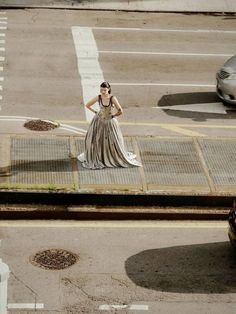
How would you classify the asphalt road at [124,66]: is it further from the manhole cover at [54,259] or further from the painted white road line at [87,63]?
the manhole cover at [54,259]

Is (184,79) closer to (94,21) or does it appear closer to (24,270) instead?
(94,21)

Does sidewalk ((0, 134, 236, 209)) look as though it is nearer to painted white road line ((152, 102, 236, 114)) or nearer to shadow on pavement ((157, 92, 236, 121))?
shadow on pavement ((157, 92, 236, 121))

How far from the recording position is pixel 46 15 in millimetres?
28578

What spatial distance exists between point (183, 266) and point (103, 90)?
156 inches

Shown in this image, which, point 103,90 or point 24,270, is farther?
point 103,90

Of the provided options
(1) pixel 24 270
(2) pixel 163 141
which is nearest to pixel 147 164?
(2) pixel 163 141

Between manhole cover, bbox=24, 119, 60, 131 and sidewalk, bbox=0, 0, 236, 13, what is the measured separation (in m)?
10.3

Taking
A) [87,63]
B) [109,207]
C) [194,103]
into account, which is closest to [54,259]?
[109,207]

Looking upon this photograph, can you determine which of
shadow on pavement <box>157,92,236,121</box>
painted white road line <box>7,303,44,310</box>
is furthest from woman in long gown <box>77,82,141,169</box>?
painted white road line <box>7,303,44,310</box>

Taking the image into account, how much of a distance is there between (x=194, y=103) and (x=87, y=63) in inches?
145

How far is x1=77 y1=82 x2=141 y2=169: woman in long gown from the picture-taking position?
16.8 meters

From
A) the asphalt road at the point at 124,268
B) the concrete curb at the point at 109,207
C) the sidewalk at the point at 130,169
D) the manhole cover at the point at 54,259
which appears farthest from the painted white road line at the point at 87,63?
the manhole cover at the point at 54,259

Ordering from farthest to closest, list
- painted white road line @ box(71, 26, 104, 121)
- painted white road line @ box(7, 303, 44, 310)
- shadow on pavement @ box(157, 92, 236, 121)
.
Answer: painted white road line @ box(71, 26, 104, 121), shadow on pavement @ box(157, 92, 236, 121), painted white road line @ box(7, 303, 44, 310)

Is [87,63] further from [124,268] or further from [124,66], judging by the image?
[124,268]
